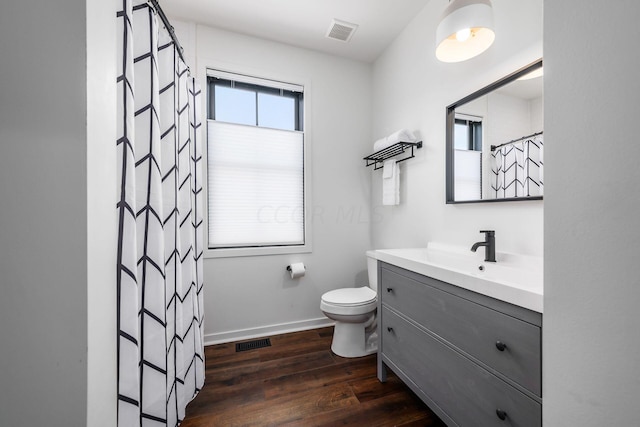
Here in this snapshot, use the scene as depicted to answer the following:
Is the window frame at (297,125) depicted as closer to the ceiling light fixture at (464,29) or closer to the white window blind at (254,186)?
the white window blind at (254,186)

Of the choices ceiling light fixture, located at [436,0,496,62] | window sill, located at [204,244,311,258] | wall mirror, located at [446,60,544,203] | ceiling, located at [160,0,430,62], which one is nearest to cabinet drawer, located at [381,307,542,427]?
wall mirror, located at [446,60,544,203]

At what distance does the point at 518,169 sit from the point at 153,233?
1731mm

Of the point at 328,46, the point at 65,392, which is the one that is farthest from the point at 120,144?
the point at 328,46

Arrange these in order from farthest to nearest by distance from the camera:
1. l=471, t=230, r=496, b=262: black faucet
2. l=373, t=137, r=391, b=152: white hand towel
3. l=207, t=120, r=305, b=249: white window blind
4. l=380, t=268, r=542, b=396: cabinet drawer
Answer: l=207, t=120, r=305, b=249: white window blind < l=373, t=137, r=391, b=152: white hand towel < l=471, t=230, r=496, b=262: black faucet < l=380, t=268, r=542, b=396: cabinet drawer

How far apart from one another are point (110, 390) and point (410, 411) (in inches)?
55.6

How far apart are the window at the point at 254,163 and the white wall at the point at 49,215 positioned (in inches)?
64.7

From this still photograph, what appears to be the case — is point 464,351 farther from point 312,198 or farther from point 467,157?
point 312,198

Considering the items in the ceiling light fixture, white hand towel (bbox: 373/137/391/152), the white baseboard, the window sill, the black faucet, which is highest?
the ceiling light fixture

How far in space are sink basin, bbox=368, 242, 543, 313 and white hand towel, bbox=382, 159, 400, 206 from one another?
0.49 metres

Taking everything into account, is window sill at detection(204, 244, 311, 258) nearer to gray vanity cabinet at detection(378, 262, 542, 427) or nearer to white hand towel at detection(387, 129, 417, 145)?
gray vanity cabinet at detection(378, 262, 542, 427)

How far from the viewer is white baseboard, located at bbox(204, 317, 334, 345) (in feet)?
6.73

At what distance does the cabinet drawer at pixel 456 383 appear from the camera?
0.82 metres

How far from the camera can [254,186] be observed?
2209 millimetres

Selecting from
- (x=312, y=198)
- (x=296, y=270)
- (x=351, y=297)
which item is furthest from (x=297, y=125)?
(x=351, y=297)
